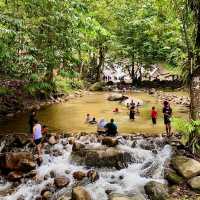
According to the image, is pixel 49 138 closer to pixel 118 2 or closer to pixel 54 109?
pixel 54 109

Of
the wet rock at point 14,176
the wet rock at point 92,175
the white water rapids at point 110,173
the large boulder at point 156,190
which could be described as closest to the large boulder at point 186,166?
the white water rapids at point 110,173

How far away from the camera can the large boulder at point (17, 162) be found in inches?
644

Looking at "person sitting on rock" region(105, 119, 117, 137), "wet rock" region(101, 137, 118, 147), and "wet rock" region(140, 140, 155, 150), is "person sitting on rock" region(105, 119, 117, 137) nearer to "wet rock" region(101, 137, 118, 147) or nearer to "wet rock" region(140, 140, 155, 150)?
"wet rock" region(101, 137, 118, 147)

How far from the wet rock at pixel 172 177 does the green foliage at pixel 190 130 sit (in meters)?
1.49

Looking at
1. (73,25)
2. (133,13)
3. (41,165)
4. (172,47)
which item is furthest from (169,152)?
(133,13)

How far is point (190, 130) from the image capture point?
1554 centimetres

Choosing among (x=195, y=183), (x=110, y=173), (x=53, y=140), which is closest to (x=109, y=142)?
(x=110, y=173)

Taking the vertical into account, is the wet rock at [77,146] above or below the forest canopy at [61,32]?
below

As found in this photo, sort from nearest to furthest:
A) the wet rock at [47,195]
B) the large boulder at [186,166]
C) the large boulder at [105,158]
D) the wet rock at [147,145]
Result: the wet rock at [47,195], the large boulder at [186,166], the large boulder at [105,158], the wet rock at [147,145]

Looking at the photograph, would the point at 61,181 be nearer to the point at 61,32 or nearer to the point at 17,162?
the point at 17,162

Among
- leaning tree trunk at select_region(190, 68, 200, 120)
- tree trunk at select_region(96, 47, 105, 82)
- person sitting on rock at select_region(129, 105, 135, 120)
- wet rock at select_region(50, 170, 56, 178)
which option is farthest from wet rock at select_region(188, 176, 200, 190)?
tree trunk at select_region(96, 47, 105, 82)

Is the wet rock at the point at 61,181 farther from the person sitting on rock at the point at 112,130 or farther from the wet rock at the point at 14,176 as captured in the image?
the person sitting on rock at the point at 112,130

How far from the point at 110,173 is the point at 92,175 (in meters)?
0.88

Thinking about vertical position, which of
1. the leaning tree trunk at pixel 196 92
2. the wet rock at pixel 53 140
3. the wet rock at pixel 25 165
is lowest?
the wet rock at pixel 25 165
